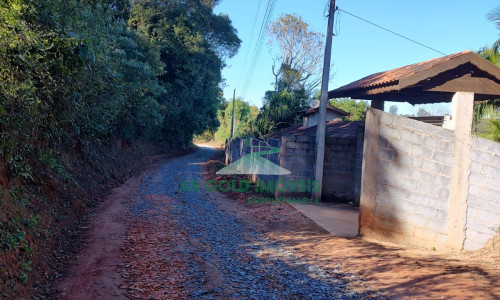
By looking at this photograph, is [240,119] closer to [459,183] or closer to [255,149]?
[255,149]

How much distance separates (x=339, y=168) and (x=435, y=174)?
4757 millimetres

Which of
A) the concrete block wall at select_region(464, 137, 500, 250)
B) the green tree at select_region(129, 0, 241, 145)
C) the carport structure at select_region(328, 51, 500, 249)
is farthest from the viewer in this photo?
the green tree at select_region(129, 0, 241, 145)

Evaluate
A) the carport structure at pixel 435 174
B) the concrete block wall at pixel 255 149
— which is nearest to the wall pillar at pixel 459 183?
the carport structure at pixel 435 174

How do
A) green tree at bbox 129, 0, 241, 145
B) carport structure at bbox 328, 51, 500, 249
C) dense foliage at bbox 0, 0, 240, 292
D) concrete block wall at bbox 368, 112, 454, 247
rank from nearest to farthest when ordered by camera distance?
1. dense foliage at bbox 0, 0, 240, 292
2. carport structure at bbox 328, 51, 500, 249
3. concrete block wall at bbox 368, 112, 454, 247
4. green tree at bbox 129, 0, 241, 145

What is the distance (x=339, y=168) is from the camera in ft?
38.1

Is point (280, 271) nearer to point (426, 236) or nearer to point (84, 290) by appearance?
point (84, 290)

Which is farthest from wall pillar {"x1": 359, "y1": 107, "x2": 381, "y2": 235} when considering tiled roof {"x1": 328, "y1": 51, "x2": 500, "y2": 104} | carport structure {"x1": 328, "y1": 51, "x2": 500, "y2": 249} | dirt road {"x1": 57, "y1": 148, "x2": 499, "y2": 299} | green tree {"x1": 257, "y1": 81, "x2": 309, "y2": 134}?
green tree {"x1": 257, "y1": 81, "x2": 309, "y2": 134}

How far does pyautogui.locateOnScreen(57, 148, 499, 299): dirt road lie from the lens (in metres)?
4.69

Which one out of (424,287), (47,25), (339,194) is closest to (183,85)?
(339,194)

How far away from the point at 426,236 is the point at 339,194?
15.6 feet

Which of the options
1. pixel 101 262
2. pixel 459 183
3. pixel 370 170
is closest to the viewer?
pixel 101 262

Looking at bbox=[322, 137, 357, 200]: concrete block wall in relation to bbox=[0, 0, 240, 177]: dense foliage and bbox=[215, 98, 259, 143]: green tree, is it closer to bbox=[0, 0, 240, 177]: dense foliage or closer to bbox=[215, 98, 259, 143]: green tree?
bbox=[0, 0, 240, 177]: dense foliage

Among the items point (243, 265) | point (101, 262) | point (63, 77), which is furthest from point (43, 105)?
point (243, 265)

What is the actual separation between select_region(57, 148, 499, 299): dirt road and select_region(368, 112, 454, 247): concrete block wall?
612 mm
